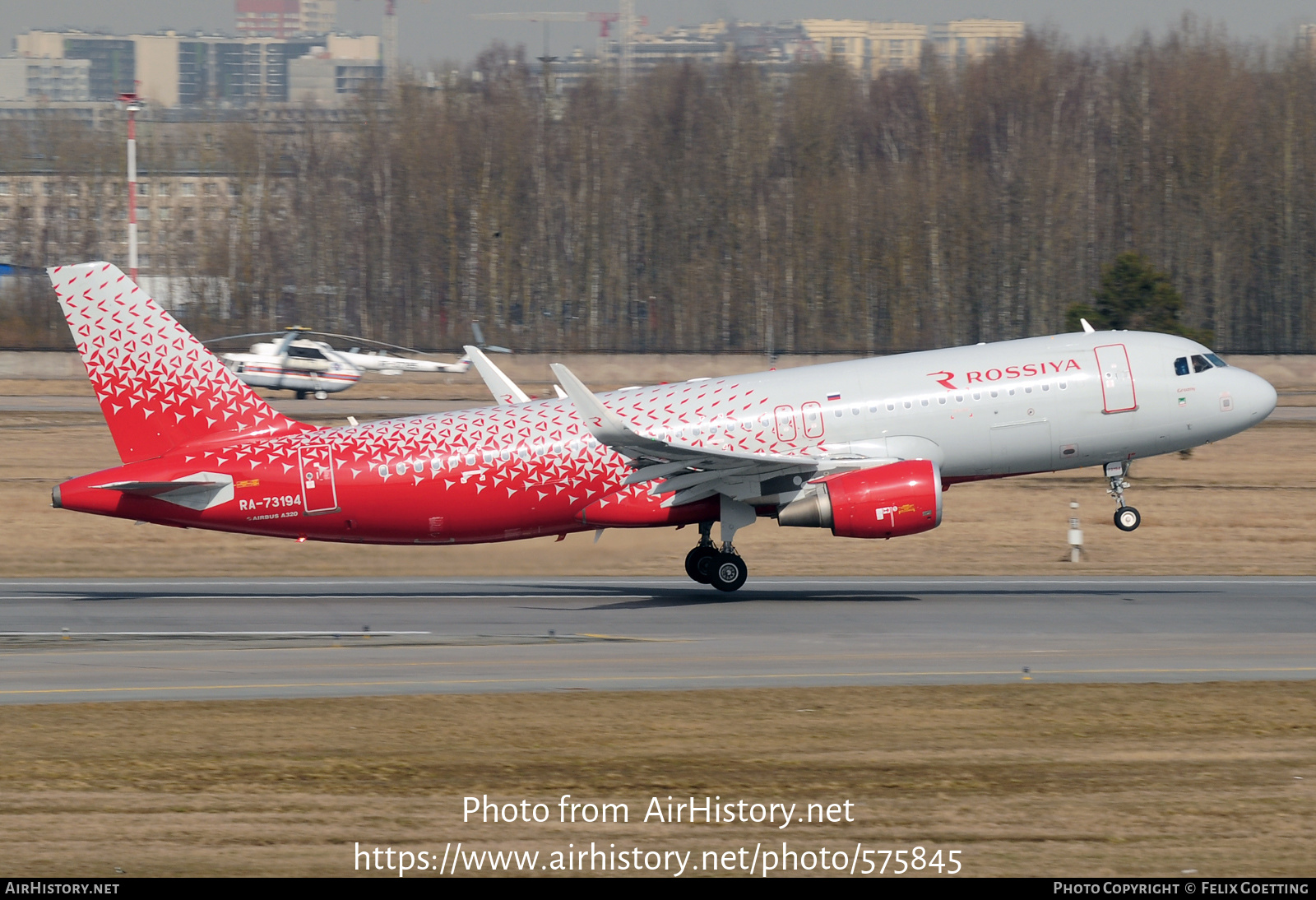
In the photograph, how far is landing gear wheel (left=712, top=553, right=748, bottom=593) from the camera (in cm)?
2914

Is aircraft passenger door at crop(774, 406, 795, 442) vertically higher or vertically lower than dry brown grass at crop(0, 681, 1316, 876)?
higher

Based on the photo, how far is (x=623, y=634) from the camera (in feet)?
82.0

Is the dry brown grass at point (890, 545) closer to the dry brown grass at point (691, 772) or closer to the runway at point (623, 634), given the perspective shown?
the runway at point (623, 634)

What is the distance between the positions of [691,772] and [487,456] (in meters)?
13.4

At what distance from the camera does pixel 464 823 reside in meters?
13.9

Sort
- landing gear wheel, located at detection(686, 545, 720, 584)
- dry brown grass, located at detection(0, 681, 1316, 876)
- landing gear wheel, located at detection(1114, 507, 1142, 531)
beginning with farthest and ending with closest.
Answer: landing gear wheel, located at detection(686, 545, 720, 584) < landing gear wheel, located at detection(1114, 507, 1142, 531) < dry brown grass, located at detection(0, 681, 1316, 876)

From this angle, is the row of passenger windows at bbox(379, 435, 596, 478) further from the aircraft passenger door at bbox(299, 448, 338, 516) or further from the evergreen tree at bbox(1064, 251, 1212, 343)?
the evergreen tree at bbox(1064, 251, 1212, 343)

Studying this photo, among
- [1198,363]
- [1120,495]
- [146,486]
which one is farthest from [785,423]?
[146,486]

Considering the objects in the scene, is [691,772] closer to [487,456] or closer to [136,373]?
[487,456]

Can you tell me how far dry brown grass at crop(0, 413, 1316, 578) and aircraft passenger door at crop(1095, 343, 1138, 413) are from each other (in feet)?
18.6

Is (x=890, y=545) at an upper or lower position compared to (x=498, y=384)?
lower

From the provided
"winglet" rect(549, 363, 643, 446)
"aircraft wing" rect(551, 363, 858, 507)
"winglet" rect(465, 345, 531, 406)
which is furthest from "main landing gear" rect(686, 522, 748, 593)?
"winglet" rect(465, 345, 531, 406)

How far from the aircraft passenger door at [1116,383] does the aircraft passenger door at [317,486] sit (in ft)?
48.0

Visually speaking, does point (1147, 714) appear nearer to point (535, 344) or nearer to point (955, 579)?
point (955, 579)
